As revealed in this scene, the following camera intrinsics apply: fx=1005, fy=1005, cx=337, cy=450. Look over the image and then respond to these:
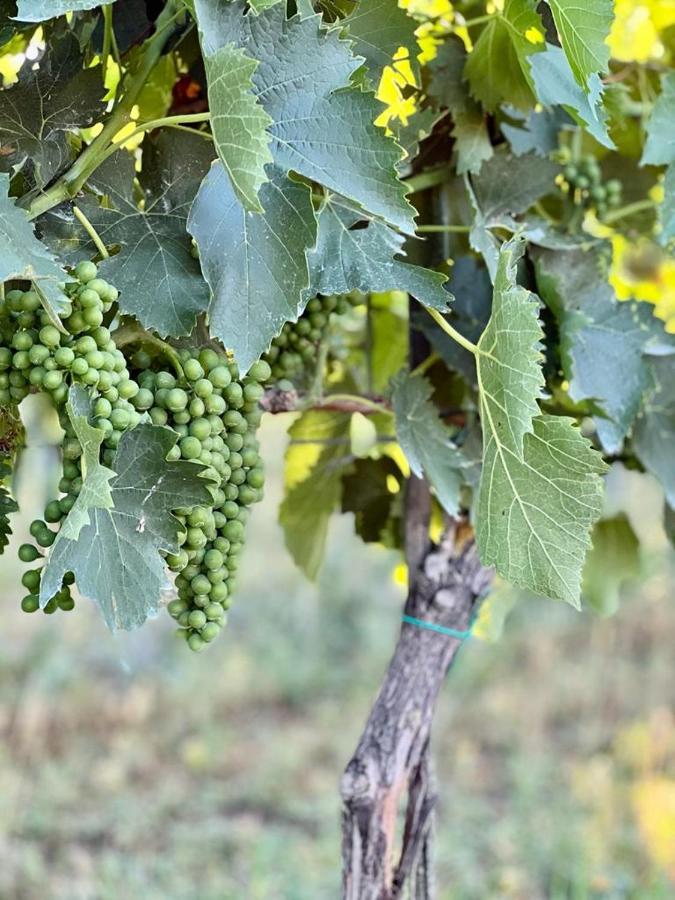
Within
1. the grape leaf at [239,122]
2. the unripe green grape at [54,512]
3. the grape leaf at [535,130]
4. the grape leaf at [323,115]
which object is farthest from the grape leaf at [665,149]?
the unripe green grape at [54,512]

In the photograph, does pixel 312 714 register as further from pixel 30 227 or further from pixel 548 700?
pixel 30 227

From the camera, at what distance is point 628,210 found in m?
1.08

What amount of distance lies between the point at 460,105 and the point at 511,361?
33cm

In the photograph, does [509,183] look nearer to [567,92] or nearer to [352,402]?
[567,92]

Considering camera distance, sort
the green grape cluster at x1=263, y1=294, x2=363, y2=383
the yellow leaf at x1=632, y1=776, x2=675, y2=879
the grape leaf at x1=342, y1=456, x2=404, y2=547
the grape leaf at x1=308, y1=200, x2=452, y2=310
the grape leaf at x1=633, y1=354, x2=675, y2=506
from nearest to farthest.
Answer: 1. the grape leaf at x1=308, y1=200, x2=452, y2=310
2. the green grape cluster at x1=263, y1=294, x2=363, y2=383
3. the grape leaf at x1=633, y1=354, x2=675, y2=506
4. the grape leaf at x1=342, y1=456, x2=404, y2=547
5. the yellow leaf at x1=632, y1=776, x2=675, y2=879

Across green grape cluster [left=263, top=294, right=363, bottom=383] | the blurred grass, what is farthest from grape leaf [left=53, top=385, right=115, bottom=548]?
the blurred grass

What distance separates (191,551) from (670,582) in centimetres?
395

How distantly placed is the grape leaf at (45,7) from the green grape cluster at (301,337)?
0.32m

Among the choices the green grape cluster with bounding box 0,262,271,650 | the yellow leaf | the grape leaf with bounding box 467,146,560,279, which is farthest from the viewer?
the yellow leaf

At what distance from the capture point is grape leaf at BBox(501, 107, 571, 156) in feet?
3.12

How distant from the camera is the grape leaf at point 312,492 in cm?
116

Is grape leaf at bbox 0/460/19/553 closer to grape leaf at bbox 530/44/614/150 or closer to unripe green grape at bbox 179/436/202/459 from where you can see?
unripe green grape at bbox 179/436/202/459

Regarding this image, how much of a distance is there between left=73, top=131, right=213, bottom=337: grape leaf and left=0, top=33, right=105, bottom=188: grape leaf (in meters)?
0.03

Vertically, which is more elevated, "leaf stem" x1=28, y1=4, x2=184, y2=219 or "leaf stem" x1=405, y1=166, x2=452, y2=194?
"leaf stem" x1=28, y1=4, x2=184, y2=219
